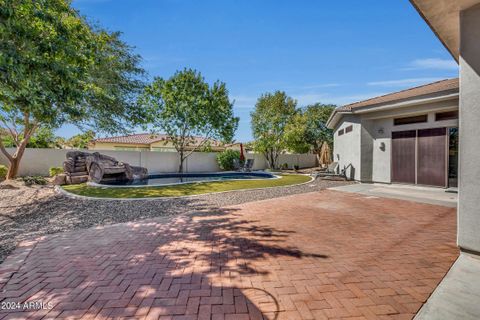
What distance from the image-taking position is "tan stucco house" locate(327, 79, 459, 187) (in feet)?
30.8

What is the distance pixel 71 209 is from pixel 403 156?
536 inches

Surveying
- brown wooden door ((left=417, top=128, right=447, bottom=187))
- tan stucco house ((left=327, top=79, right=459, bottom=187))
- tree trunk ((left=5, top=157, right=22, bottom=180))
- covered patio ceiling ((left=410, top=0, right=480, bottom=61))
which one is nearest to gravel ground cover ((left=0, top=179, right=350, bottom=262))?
tree trunk ((left=5, top=157, right=22, bottom=180))

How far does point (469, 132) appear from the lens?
3699 mm

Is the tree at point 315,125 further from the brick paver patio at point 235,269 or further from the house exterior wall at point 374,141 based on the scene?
the brick paver patio at point 235,269

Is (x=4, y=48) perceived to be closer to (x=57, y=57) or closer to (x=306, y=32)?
(x=57, y=57)

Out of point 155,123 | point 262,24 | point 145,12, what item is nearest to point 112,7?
point 145,12

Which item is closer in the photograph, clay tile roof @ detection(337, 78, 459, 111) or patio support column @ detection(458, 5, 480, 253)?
patio support column @ detection(458, 5, 480, 253)

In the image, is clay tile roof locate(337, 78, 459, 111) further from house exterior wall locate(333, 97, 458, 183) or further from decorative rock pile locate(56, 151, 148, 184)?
decorative rock pile locate(56, 151, 148, 184)

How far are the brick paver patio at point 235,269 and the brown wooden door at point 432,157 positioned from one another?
4953mm

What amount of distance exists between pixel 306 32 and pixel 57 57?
32.9ft

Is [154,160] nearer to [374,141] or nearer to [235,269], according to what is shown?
[374,141]

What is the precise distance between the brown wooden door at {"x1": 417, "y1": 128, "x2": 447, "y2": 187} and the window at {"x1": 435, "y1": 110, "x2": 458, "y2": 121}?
46 centimetres

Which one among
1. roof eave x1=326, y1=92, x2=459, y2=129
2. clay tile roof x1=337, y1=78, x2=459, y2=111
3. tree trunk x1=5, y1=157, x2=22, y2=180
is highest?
clay tile roof x1=337, y1=78, x2=459, y2=111

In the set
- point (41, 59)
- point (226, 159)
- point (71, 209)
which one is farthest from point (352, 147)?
point (41, 59)
